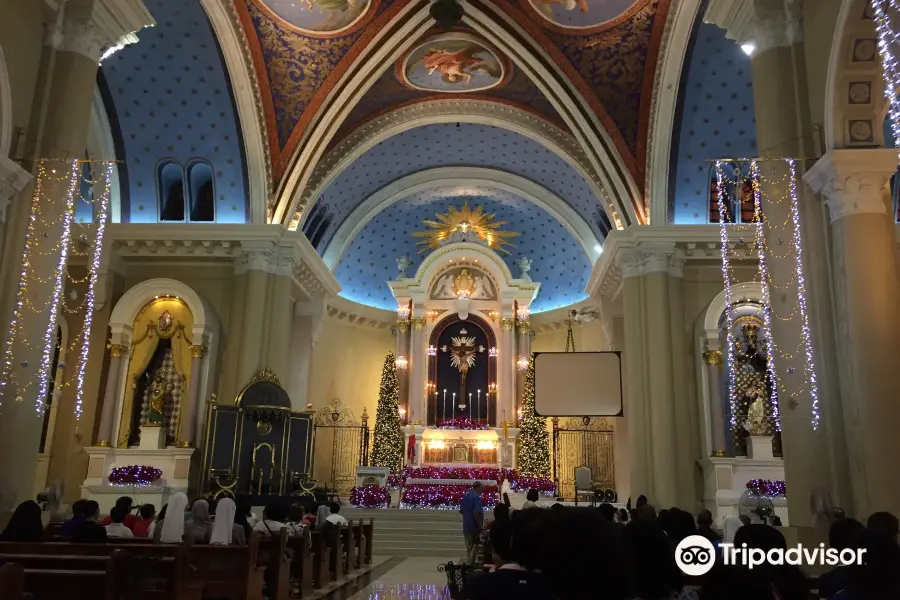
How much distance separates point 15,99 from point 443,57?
9460mm

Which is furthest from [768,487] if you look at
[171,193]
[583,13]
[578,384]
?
[171,193]

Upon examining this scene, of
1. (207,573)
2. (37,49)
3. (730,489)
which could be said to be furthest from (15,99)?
(730,489)

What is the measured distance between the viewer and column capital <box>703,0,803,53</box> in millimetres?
7973

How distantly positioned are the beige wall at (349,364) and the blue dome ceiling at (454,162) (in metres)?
2.82

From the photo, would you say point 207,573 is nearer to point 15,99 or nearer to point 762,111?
point 15,99

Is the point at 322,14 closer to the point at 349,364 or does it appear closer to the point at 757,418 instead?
the point at 349,364

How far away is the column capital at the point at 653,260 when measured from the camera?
47.4 ft

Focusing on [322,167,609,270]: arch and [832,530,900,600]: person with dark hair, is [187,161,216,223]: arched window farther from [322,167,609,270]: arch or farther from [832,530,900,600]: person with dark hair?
[832,530,900,600]: person with dark hair

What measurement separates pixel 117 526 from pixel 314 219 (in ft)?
34.9

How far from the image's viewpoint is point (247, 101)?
14383mm

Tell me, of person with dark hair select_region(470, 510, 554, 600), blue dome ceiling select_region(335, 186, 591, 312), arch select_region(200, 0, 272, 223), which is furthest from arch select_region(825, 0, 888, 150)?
blue dome ceiling select_region(335, 186, 591, 312)

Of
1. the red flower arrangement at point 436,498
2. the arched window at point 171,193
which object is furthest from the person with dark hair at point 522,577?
the arched window at point 171,193

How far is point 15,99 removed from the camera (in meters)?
7.70

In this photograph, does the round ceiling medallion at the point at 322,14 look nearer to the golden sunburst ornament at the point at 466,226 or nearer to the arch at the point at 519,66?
the arch at the point at 519,66
